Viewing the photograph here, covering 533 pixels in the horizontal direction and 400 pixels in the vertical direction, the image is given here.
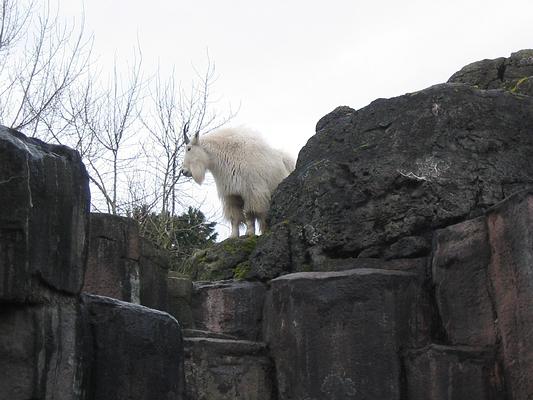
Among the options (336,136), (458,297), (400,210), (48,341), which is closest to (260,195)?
(336,136)

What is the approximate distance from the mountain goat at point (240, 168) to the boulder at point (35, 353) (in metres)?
7.42

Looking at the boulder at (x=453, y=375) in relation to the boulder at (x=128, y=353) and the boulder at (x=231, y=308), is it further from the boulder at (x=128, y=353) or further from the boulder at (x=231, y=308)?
the boulder at (x=128, y=353)

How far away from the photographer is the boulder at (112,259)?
7.33 m

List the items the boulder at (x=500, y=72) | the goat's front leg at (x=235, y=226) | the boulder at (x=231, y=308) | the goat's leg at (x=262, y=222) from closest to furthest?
the boulder at (x=231, y=308) → the boulder at (x=500, y=72) → the goat's leg at (x=262, y=222) → the goat's front leg at (x=235, y=226)

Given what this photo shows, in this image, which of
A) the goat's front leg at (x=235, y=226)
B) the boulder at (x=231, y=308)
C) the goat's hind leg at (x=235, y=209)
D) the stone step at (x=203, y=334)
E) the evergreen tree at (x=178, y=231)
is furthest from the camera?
the evergreen tree at (x=178, y=231)

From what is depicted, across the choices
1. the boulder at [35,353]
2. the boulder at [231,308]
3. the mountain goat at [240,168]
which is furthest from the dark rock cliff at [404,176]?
the boulder at [35,353]

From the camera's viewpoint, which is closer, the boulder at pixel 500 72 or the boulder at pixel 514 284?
the boulder at pixel 514 284

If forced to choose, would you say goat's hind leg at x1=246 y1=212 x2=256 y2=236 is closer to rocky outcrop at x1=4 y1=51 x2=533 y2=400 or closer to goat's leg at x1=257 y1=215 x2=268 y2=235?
goat's leg at x1=257 y1=215 x2=268 y2=235

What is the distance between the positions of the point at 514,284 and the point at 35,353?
376 centimetres

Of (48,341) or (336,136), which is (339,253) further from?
(48,341)

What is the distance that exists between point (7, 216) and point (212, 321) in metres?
4.84

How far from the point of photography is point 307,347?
7.47m

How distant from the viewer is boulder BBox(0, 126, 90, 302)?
12.9ft

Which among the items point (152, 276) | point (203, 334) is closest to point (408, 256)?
point (203, 334)
